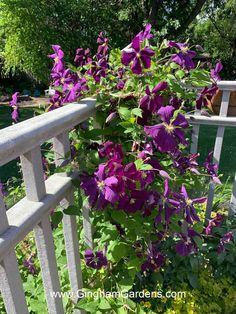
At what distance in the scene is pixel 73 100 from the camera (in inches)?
52.6

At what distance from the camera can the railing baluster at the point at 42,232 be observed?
40.1 inches

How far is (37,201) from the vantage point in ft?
3.57

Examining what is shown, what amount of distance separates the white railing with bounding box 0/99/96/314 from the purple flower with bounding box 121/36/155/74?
236 millimetres

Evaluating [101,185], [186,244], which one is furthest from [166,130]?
[186,244]

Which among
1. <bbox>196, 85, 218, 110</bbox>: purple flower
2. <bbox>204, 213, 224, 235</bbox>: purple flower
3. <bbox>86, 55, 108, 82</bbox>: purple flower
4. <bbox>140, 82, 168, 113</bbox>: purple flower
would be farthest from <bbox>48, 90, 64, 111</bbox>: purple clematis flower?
<bbox>204, 213, 224, 235</bbox>: purple flower

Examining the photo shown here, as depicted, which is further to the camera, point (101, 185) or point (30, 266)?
point (30, 266)

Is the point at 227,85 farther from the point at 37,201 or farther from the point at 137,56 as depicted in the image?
the point at 37,201

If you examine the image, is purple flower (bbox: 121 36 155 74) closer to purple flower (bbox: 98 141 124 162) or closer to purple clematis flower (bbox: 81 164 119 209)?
purple flower (bbox: 98 141 124 162)

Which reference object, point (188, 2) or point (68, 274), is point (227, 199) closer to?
point (68, 274)

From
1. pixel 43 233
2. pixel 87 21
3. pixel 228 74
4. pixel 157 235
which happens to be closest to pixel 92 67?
pixel 43 233

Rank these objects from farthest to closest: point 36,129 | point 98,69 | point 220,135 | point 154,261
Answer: point 220,135
point 154,261
point 98,69
point 36,129

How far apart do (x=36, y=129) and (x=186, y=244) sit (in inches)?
47.5

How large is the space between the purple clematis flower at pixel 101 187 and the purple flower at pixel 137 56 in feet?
1.41

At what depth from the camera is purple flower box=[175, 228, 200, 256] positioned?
175 cm
